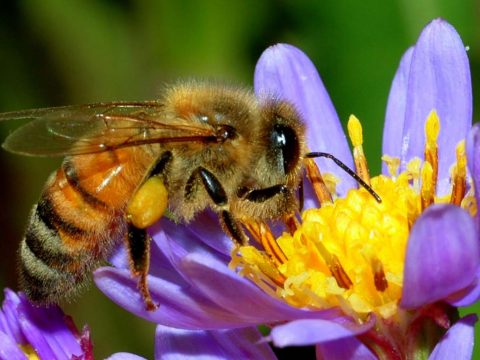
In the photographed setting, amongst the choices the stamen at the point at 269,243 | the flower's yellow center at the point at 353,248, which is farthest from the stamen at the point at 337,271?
the stamen at the point at 269,243

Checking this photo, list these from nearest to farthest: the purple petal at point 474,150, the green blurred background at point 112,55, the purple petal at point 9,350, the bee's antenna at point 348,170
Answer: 1. the purple petal at point 474,150
2. the purple petal at point 9,350
3. the bee's antenna at point 348,170
4. the green blurred background at point 112,55

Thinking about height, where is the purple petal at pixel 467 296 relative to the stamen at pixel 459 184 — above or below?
below

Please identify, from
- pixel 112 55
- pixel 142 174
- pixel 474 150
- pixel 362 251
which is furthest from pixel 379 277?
pixel 112 55

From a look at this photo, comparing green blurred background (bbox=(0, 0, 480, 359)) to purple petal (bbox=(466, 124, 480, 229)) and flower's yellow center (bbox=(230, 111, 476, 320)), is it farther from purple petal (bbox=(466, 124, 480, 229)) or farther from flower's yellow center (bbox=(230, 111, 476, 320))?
purple petal (bbox=(466, 124, 480, 229))

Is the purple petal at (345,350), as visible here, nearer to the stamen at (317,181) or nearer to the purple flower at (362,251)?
the purple flower at (362,251)

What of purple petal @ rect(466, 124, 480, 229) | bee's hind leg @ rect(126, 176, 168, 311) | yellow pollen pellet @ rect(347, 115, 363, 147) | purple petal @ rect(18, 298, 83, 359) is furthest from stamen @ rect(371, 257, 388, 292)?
purple petal @ rect(18, 298, 83, 359)

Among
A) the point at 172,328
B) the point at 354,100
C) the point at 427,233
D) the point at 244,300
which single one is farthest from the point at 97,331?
the point at 427,233
